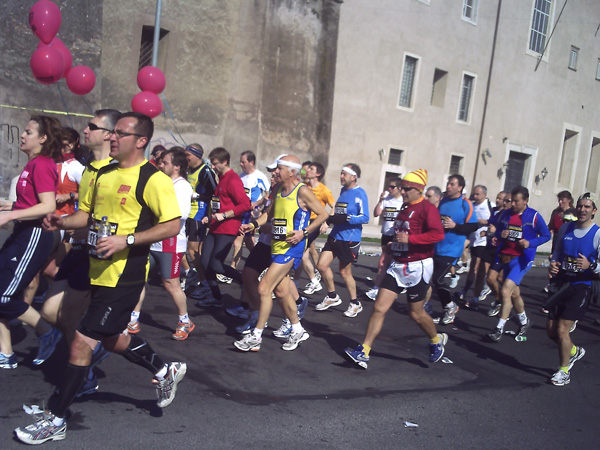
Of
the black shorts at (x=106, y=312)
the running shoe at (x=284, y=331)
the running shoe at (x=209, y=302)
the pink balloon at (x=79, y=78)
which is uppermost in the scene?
the pink balloon at (x=79, y=78)

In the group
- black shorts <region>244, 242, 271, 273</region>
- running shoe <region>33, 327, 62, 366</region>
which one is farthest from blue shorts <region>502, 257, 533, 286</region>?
running shoe <region>33, 327, 62, 366</region>

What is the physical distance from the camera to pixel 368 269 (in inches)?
529

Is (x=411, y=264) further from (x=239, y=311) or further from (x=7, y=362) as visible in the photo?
(x=7, y=362)

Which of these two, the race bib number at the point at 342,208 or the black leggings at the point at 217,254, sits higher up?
the race bib number at the point at 342,208

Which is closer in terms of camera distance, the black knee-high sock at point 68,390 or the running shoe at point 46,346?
the black knee-high sock at point 68,390

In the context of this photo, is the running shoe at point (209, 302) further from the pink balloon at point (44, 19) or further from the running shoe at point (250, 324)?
the pink balloon at point (44, 19)

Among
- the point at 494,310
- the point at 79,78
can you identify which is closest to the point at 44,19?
the point at 79,78

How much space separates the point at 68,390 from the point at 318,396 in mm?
2145

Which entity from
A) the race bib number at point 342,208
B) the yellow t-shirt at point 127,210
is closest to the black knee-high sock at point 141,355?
the yellow t-shirt at point 127,210

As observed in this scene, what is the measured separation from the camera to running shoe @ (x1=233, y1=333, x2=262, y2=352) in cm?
635

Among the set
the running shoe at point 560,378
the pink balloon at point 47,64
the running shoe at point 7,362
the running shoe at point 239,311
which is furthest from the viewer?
the pink balloon at point 47,64

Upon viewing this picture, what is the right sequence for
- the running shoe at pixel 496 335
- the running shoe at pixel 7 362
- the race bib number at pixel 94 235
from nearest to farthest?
the race bib number at pixel 94 235
the running shoe at pixel 7 362
the running shoe at pixel 496 335

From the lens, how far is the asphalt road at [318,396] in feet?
14.3

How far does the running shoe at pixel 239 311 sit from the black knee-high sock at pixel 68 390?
386cm
